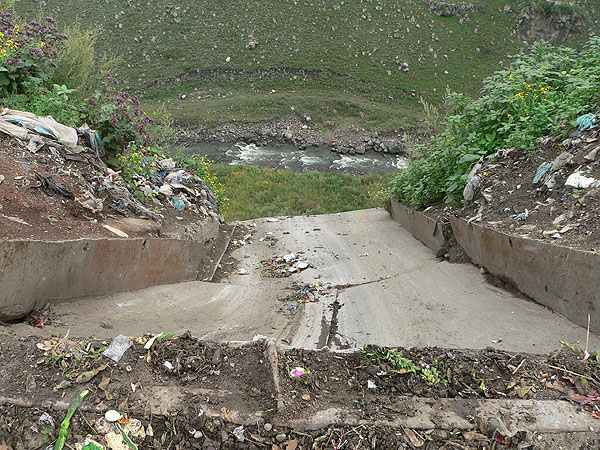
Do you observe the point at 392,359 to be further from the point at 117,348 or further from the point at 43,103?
the point at 43,103

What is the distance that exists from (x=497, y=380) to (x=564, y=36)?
48.2m

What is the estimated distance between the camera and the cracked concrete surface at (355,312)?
285 centimetres

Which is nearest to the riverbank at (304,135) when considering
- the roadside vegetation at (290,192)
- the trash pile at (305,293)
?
the roadside vegetation at (290,192)

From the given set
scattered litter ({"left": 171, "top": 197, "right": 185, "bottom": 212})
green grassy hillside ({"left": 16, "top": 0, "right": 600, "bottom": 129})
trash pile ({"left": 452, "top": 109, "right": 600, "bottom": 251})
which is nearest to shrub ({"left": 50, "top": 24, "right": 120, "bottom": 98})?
scattered litter ({"left": 171, "top": 197, "right": 185, "bottom": 212})

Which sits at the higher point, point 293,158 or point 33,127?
point 33,127

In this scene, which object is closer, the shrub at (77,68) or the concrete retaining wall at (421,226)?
the concrete retaining wall at (421,226)

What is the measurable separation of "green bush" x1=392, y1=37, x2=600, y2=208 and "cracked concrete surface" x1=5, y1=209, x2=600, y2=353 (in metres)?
1.18

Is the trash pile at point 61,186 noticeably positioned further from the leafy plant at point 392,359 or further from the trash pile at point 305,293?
the leafy plant at point 392,359

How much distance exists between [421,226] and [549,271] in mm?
3039

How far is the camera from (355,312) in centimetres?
372

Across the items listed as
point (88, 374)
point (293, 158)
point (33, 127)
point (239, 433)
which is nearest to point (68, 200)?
point (33, 127)

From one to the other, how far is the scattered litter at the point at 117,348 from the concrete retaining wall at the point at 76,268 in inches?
36.8

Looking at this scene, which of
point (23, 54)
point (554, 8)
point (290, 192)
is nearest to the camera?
point (23, 54)

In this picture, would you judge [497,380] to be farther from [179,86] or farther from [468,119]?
[179,86]
